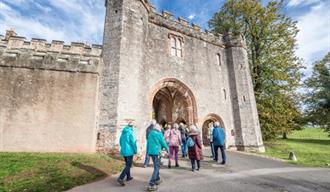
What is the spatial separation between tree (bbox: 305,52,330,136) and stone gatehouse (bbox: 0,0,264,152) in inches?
693

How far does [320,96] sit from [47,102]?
1243 inches

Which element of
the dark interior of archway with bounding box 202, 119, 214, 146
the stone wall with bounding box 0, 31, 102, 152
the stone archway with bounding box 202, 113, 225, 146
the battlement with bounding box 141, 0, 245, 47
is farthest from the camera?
the dark interior of archway with bounding box 202, 119, 214, 146

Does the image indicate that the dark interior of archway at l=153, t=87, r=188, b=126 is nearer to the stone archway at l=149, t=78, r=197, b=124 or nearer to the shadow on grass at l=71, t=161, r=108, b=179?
the stone archway at l=149, t=78, r=197, b=124

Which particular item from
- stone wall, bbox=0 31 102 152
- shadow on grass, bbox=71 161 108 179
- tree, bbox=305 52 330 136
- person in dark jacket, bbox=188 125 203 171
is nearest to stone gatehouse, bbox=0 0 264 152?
stone wall, bbox=0 31 102 152

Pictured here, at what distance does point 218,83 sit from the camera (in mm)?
16047

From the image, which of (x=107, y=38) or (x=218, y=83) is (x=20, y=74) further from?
(x=218, y=83)

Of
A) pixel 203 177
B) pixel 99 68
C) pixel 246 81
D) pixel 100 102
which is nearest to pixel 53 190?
pixel 203 177

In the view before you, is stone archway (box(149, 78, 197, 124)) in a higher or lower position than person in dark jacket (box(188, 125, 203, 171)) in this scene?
higher

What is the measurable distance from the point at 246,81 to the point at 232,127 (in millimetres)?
3883

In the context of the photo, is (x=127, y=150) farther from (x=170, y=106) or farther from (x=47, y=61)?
(x=170, y=106)

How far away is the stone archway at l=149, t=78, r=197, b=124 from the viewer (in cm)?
1364

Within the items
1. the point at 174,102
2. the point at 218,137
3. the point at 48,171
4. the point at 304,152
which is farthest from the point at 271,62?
the point at 48,171

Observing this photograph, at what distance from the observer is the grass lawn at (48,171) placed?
5199 mm

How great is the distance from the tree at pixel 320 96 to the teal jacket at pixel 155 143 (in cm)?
2923
